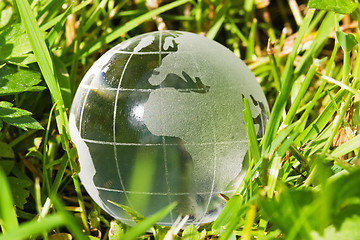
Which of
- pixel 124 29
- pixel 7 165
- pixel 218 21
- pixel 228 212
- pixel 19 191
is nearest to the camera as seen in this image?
pixel 228 212

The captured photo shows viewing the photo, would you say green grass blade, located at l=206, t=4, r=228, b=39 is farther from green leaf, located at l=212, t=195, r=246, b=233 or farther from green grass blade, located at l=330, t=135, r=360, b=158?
green leaf, located at l=212, t=195, r=246, b=233

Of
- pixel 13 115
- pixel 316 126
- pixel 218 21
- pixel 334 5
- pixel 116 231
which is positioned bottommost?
pixel 116 231

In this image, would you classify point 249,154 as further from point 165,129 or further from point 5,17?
point 5,17

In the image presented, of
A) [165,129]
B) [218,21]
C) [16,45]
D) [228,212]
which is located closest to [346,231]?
[228,212]

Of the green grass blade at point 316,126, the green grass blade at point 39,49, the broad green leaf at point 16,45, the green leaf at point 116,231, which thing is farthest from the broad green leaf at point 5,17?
the green grass blade at point 316,126

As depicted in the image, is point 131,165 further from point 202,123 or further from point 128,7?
point 128,7

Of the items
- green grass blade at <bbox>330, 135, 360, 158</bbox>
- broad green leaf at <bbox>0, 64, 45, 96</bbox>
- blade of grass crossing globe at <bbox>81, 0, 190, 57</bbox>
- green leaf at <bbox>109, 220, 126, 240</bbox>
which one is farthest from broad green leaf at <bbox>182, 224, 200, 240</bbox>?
blade of grass crossing globe at <bbox>81, 0, 190, 57</bbox>

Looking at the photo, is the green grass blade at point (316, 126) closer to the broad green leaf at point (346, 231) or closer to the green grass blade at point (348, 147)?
the green grass blade at point (348, 147)
